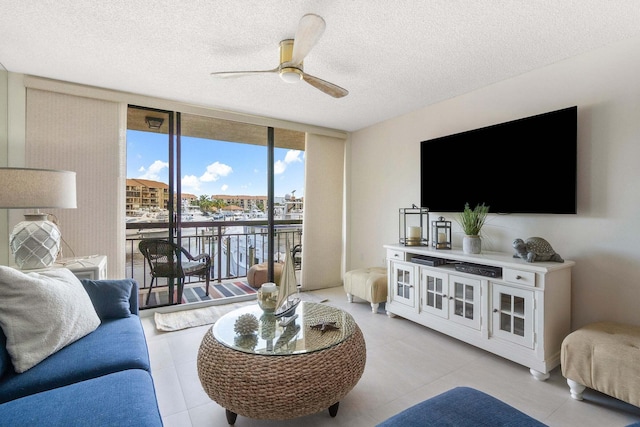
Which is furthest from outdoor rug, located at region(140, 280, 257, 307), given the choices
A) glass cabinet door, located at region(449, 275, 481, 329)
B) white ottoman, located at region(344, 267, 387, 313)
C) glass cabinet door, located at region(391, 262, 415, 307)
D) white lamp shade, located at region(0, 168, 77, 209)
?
glass cabinet door, located at region(449, 275, 481, 329)

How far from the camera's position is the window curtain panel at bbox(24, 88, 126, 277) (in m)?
2.71

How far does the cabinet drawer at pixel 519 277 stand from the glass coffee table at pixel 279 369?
1258 mm

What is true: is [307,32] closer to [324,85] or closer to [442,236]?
[324,85]

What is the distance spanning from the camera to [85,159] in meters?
2.88

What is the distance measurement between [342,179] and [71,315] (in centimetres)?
353

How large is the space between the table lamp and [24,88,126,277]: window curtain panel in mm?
719

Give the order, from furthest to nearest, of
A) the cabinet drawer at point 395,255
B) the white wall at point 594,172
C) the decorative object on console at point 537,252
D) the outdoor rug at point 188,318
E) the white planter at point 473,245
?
the cabinet drawer at point 395,255
the outdoor rug at point 188,318
the white planter at point 473,245
the decorative object on console at point 537,252
the white wall at point 594,172

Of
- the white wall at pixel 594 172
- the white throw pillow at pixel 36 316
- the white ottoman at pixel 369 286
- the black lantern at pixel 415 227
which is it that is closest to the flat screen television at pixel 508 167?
the white wall at pixel 594 172

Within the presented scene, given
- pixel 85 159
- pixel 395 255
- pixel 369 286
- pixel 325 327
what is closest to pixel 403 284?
pixel 395 255

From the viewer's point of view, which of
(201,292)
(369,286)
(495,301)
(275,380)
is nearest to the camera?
(275,380)

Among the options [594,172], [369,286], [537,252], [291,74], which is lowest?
[369,286]

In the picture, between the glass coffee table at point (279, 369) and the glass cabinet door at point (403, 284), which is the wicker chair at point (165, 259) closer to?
the glass coffee table at point (279, 369)

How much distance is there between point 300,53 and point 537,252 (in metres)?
2.12

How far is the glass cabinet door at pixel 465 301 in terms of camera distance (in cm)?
242
